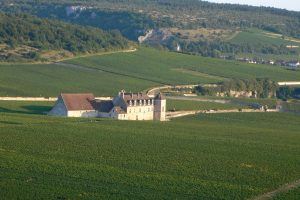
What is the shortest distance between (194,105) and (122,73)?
2174 cm

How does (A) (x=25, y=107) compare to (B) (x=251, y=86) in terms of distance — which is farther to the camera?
(B) (x=251, y=86)

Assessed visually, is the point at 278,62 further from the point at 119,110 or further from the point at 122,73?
the point at 119,110

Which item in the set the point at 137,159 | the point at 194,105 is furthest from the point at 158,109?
the point at 137,159

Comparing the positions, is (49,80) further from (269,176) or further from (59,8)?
(59,8)

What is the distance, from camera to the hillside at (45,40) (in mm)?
111062

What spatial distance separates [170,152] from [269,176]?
7.42m

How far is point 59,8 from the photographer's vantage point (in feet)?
646

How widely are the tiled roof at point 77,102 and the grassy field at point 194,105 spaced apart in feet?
39.0

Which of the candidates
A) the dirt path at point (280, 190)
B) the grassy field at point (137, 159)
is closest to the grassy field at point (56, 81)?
the grassy field at point (137, 159)

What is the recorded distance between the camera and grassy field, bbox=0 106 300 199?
39.0 meters

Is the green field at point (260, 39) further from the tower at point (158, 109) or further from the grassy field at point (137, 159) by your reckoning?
the grassy field at point (137, 159)

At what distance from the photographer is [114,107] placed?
74.6m

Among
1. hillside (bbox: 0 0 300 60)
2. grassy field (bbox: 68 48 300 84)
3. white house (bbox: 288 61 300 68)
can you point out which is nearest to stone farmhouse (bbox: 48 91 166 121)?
grassy field (bbox: 68 48 300 84)

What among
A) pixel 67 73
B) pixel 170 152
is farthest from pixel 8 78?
pixel 170 152
